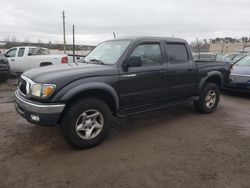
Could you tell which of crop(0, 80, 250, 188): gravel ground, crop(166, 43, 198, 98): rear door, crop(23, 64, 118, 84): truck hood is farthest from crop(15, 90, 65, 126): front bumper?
crop(166, 43, 198, 98): rear door

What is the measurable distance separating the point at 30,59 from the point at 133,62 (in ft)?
33.8

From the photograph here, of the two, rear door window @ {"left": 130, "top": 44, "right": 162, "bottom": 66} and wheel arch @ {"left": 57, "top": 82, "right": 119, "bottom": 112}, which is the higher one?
rear door window @ {"left": 130, "top": 44, "right": 162, "bottom": 66}

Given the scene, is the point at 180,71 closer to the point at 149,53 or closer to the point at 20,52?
the point at 149,53

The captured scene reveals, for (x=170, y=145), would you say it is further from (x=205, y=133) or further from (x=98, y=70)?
(x=98, y=70)

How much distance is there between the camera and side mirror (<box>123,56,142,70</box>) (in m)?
4.90

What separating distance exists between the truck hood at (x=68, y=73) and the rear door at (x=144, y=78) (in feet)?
1.09

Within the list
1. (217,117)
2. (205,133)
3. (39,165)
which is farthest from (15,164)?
(217,117)

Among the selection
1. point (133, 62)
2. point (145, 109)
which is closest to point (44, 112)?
point (133, 62)

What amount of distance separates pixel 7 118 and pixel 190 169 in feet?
14.4

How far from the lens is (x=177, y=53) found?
20.1 ft

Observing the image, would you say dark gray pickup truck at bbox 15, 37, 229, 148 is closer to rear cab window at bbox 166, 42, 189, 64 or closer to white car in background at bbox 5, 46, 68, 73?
rear cab window at bbox 166, 42, 189, 64

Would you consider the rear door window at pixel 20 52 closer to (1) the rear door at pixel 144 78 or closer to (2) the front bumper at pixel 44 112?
(1) the rear door at pixel 144 78

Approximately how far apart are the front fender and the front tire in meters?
0.20

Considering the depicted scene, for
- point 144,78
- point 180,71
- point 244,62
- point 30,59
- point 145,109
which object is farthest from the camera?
point 30,59
